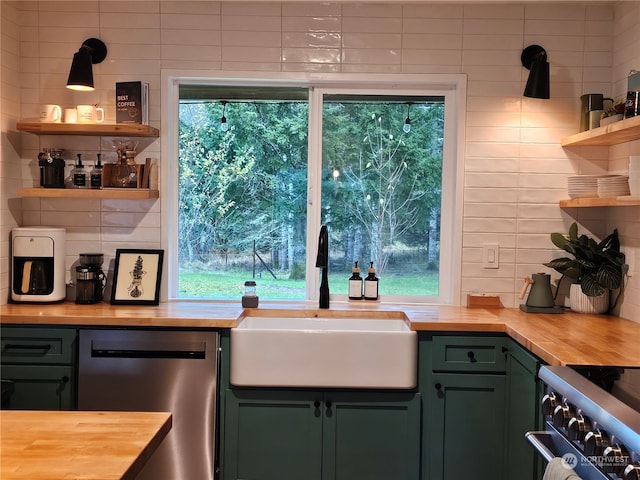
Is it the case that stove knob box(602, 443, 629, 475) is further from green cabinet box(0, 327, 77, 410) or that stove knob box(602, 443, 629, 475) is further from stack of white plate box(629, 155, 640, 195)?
green cabinet box(0, 327, 77, 410)

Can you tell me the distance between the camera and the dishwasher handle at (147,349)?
9.09ft

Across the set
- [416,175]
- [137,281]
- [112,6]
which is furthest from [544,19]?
[137,281]

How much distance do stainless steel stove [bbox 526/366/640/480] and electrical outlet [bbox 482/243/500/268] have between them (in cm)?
133

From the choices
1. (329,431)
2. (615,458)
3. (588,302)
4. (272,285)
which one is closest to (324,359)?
(329,431)

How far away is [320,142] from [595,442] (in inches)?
88.8

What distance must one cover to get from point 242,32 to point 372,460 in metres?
2.30

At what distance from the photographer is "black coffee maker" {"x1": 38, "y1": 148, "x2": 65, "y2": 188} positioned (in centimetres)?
311

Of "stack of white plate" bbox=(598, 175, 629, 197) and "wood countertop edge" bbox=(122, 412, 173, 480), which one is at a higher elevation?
"stack of white plate" bbox=(598, 175, 629, 197)

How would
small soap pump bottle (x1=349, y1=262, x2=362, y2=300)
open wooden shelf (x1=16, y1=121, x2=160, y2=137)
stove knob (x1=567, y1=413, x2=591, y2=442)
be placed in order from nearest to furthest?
stove knob (x1=567, y1=413, x2=591, y2=442) → open wooden shelf (x1=16, y1=121, x2=160, y2=137) → small soap pump bottle (x1=349, y1=262, x2=362, y2=300)

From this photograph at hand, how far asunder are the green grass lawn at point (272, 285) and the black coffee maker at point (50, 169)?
835 mm

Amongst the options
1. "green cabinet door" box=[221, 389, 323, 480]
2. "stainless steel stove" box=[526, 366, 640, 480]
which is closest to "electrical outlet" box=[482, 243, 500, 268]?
"green cabinet door" box=[221, 389, 323, 480]

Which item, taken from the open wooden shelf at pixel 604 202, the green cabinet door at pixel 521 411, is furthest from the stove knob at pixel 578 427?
the open wooden shelf at pixel 604 202

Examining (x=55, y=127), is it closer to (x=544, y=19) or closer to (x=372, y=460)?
(x=372, y=460)

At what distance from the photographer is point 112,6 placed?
3221 mm
